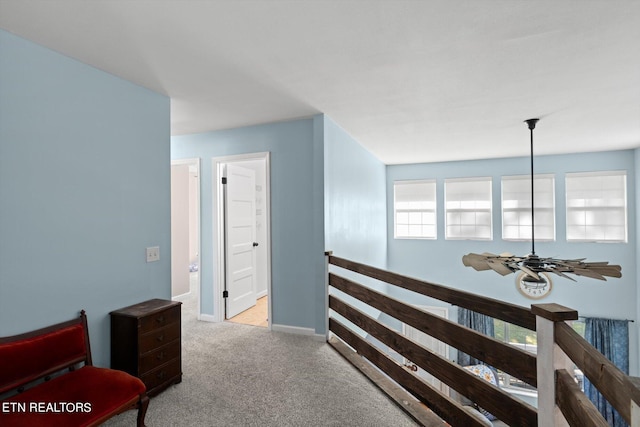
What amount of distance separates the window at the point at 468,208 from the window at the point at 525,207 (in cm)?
30

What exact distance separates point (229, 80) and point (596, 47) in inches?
104

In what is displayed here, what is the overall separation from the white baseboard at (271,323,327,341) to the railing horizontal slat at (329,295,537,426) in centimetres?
91

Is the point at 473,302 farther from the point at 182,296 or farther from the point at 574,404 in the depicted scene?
the point at 182,296

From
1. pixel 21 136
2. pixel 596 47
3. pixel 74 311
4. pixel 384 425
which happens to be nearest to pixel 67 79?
pixel 21 136

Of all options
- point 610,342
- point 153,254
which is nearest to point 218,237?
point 153,254

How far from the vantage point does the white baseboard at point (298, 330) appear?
3.51 metres

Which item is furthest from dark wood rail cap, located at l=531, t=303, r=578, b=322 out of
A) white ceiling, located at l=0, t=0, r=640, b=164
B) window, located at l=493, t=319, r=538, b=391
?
window, located at l=493, t=319, r=538, b=391

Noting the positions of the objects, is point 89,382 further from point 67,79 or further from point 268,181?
point 268,181

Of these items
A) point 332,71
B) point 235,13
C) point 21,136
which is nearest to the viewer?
point 235,13

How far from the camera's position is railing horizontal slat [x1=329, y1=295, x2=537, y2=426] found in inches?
60.0

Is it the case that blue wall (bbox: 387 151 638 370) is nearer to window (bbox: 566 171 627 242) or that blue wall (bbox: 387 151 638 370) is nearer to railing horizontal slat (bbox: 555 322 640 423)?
window (bbox: 566 171 627 242)

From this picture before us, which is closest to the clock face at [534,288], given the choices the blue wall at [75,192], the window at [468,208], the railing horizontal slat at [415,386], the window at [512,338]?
the window at [512,338]

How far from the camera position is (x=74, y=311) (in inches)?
87.2

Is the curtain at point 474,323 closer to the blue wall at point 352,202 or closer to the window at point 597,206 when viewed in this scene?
the blue wall at point 352,202
